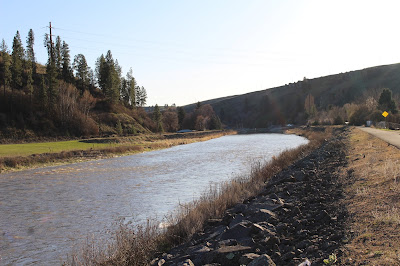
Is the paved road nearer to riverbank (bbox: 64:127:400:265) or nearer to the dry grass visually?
the dry grass

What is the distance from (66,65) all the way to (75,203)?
88294 millimetres

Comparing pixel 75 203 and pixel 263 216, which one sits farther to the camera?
pixel 75 203

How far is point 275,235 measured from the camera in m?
7.68

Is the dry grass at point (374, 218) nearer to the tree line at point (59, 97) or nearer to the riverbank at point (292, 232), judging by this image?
the riverbank at point (292, 232)

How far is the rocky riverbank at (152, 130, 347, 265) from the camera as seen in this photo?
20.7 ft

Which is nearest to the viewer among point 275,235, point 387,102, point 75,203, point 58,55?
point 275,235

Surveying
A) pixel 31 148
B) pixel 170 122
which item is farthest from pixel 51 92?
pixel 170 122

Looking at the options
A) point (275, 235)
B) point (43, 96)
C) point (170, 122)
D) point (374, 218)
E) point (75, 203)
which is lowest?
point (75, 203)

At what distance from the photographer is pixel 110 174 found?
2670 cm

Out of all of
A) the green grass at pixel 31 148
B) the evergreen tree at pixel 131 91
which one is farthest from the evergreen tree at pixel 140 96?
the green grass at pixel 31 148

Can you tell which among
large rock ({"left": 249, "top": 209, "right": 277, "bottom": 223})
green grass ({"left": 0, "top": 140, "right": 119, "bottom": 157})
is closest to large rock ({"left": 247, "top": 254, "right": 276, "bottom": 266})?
large rock ({"left": 249, "top": 209, "right": 277, "bottom": 223})

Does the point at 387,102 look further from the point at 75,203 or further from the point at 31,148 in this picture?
the point at 75,203

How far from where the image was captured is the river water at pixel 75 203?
10477 mm

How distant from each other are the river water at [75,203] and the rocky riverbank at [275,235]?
3.84 metres
